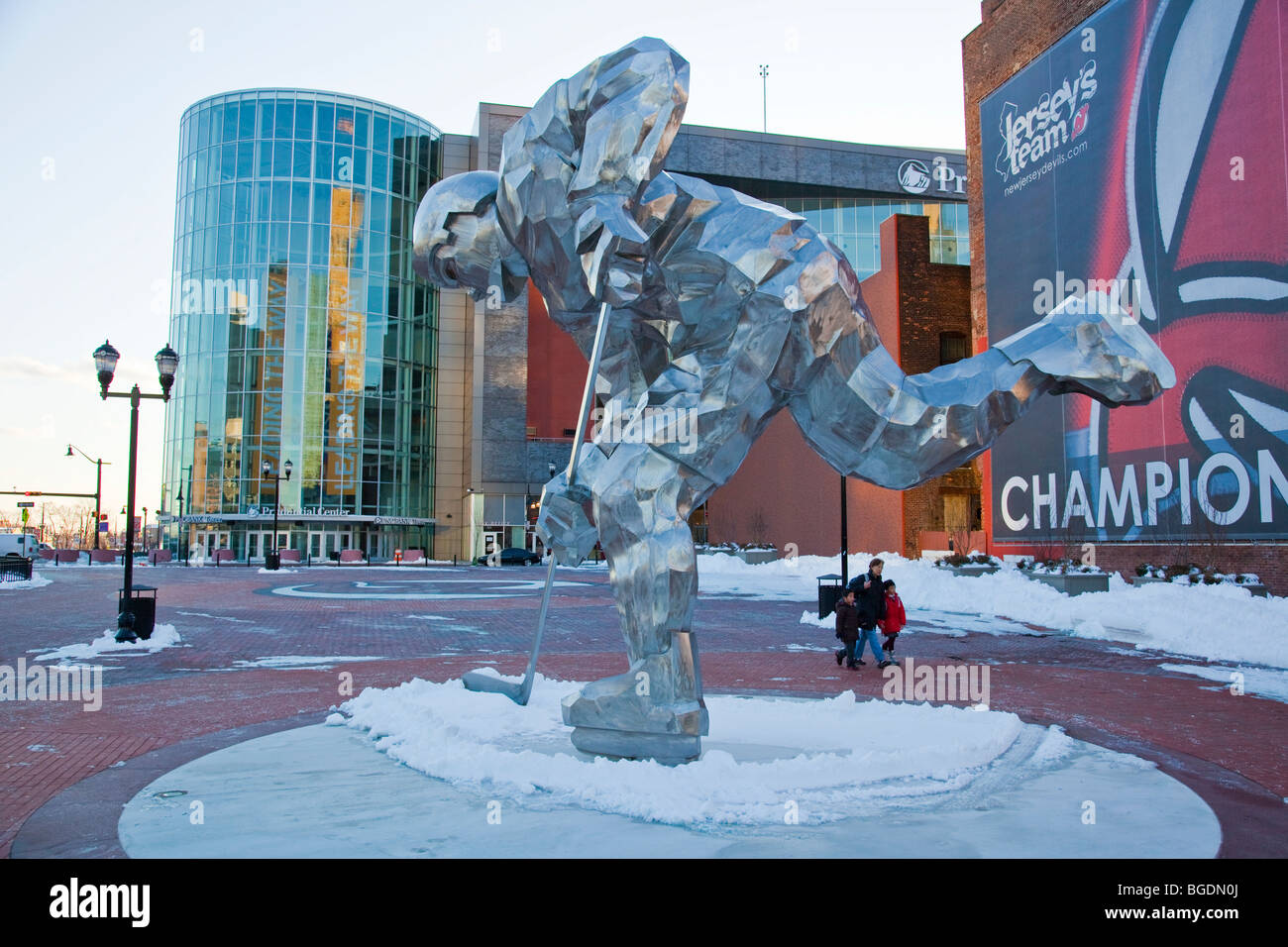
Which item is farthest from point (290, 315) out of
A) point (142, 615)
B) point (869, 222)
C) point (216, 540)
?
point (142, 615)

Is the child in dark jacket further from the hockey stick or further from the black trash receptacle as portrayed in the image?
the black trash receptacle

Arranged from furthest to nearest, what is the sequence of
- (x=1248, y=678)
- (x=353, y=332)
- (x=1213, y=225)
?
1. (x=353, y=332)
2. (x=1213, y=225)
3. (x=1248, y=678)

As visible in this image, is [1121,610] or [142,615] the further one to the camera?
[1121,610]

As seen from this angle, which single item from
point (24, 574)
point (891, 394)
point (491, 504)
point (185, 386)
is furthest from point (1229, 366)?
point (185, 386)

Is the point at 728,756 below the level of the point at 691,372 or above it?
below

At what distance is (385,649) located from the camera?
1135 cm

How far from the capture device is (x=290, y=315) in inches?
1880

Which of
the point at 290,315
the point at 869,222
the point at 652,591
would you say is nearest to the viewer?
the point at 652,591

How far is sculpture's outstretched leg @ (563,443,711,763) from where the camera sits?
4.31m

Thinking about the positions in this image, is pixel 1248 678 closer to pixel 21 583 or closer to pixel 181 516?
pixel 21 583

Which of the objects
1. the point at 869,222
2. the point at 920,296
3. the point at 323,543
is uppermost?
the point at 869,222

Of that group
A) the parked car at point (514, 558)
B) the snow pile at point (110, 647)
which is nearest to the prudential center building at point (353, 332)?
the parked car at point (514, 558)

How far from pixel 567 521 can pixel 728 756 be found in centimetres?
130
